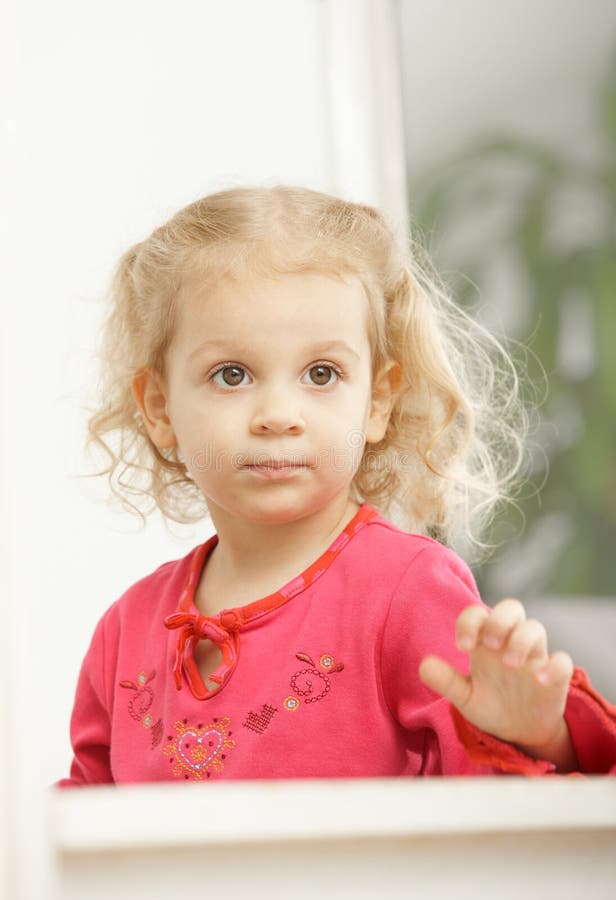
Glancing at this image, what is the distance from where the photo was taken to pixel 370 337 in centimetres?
98

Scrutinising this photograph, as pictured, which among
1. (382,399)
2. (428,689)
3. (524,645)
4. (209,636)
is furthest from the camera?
(382,399)

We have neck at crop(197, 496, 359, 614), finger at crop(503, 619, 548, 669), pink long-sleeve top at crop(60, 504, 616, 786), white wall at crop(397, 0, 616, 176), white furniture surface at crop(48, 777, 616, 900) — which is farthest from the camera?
white wall at crop(397, 0, 616, 176)

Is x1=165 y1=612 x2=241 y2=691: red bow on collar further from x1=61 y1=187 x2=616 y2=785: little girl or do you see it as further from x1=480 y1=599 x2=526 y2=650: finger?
x1=480 y1=599 x2=526 y2=650: finger

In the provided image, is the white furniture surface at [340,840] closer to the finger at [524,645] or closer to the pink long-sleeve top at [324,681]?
the finger at [524,645]

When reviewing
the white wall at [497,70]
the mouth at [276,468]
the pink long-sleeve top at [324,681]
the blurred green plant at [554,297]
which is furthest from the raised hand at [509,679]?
the white wall at [497,70]

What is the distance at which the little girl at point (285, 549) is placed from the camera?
0.84 m

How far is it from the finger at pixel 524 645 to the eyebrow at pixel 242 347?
13.6 inches

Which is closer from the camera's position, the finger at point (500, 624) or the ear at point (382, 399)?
the finger at point (500, 624)

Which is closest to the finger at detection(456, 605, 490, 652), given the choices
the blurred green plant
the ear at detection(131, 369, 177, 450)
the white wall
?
the ear at detection(131, 369, 177, 450)

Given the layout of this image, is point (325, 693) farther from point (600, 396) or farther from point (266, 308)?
point (600, 396)

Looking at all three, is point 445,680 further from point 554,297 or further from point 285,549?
point 554,297

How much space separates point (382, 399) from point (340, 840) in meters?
0.59

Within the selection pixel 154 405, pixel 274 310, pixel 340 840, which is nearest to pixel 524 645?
pixel 340 840

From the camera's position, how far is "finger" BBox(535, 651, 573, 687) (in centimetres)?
62
